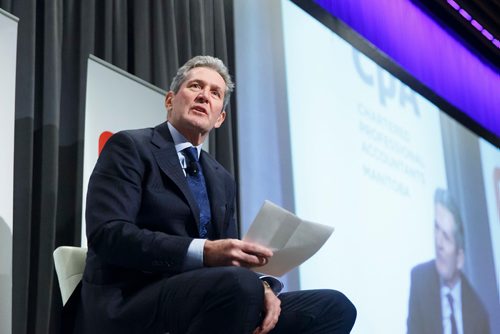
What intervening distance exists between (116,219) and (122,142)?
207 mm

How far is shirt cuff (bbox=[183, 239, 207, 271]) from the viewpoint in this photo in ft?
4.78

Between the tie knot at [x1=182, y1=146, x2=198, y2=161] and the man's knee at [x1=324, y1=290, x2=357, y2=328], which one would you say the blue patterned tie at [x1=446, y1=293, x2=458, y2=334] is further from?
the tie knot at [x1=182, y1=146, x2=198, y2=161]

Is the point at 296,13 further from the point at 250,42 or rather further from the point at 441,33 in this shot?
the point at 441,33

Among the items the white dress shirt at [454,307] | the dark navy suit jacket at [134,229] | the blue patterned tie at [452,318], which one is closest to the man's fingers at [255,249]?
the dark navy suit jacket at [134,229]

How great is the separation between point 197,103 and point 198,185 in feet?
0.70

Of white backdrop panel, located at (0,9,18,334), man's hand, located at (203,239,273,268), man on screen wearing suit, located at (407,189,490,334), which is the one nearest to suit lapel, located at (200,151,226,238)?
man's hand, located at (203,239,273,268)

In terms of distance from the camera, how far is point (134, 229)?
4.79 feet

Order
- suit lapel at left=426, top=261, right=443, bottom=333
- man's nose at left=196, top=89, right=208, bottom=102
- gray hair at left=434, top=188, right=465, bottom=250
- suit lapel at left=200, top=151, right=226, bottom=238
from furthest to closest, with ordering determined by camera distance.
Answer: gray hair at left=434, top=188, right=465, bottom=250, suit lapel at left=426, top=261, right=443, bottom=333, man's nose at left=196, top=89, right=208, bottom=102, suit lapel at left=200, top=151, right=226, bottom=238

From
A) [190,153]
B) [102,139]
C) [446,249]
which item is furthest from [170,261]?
[446,249]

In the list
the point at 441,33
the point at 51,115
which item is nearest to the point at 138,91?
the point at 51,115

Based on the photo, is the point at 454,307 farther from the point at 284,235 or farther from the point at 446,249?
the point at 284,235

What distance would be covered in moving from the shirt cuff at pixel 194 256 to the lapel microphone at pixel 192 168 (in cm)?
30

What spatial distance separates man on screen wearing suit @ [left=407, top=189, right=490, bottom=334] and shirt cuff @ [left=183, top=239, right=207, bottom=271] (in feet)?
8.23

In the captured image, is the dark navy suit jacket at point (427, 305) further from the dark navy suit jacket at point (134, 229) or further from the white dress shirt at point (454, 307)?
the dark navy suit jacket at point (134, 229)
